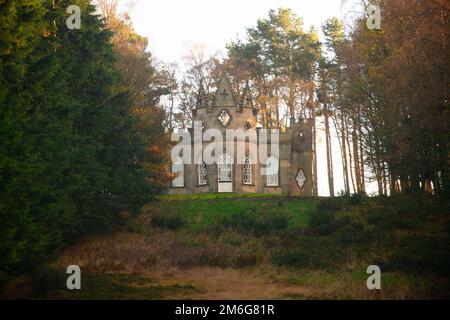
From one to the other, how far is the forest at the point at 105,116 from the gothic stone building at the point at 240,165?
14.0 ft

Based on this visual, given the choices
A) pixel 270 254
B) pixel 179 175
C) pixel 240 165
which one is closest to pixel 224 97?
pixel 240 165

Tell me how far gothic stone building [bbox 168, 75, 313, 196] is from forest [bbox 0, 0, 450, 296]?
14.0 ft

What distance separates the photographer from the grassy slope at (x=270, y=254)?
1508 cm

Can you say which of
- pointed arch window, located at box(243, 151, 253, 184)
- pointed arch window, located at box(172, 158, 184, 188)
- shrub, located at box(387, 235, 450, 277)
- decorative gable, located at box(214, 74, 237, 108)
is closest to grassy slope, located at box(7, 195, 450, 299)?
shrub, located at box(387, 235, 450, 277)

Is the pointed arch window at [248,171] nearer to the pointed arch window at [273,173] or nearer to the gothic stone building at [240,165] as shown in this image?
the gothic stone building at [240,165]

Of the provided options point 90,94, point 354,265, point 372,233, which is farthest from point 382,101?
point 90,94

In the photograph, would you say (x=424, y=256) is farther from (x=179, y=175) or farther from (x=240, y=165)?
(x=179, y=175)

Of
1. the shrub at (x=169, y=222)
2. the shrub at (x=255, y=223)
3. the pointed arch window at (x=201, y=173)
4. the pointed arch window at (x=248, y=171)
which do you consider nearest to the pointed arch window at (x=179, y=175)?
the pointed arch window at (x=201, y=173)

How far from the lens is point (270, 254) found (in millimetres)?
20781

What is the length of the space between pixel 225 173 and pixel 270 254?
2253 centimetres

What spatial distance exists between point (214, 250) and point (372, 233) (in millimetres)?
6881

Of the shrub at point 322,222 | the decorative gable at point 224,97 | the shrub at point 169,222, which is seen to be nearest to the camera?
the shrub at point 322,222

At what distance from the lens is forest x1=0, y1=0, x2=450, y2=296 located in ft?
53.5
